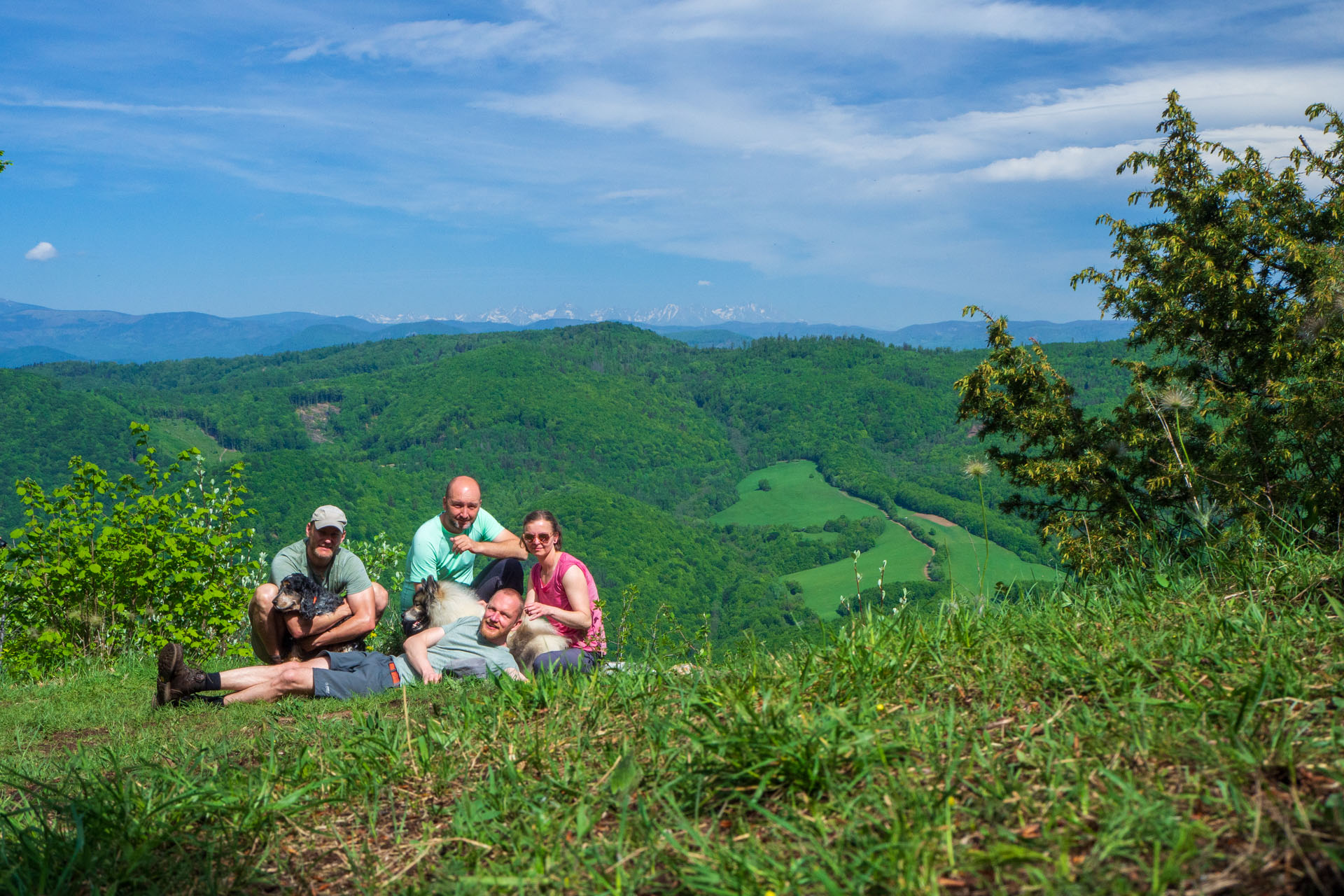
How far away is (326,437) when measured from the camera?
5669 inches

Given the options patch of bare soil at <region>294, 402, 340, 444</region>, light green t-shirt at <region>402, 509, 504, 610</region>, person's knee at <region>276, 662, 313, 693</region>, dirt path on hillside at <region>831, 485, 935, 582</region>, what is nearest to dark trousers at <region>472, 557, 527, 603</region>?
light green t-shirt at <region>402, 509, 504, 610</region>

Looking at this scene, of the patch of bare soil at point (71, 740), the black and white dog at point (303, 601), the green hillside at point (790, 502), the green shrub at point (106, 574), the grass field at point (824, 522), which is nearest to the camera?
the patch of bare soil at point (71, 740)

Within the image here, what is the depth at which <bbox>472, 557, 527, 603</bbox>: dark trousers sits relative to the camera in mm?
5906

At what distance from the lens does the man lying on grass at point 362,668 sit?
5.08 m

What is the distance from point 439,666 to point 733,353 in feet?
592

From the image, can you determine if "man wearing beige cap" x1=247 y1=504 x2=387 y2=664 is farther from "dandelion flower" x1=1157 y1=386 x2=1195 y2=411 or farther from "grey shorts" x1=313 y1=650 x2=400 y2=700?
"dandelion flower" x1=1157 y1=386 x2=1195 y2=411

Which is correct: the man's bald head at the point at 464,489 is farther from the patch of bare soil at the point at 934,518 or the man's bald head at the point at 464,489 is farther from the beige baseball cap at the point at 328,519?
the patch of bare soil at the point at 934,518

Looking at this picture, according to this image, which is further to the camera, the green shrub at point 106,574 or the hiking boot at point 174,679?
the green shrub at point 106,574

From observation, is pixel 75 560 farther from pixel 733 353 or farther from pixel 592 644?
pixel 733 353

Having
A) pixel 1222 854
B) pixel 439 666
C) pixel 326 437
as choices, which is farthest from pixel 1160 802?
pixel 326 437

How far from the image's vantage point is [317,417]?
495 feet

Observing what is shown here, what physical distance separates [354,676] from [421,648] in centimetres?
43

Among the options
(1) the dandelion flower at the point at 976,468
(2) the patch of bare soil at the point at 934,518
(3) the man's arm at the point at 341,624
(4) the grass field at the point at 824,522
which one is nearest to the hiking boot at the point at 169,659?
(3) the man's arm at the point at 341,624

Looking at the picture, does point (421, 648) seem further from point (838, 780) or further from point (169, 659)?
point (838, 780)
